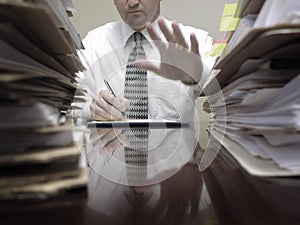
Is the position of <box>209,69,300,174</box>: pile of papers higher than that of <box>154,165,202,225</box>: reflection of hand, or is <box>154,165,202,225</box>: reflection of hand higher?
<box>209,69,300,174</box>: pile of papers

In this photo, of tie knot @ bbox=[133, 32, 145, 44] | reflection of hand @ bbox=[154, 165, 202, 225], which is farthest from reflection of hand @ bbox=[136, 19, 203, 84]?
tie knot @ bbox=[133, 32, 145, 44]

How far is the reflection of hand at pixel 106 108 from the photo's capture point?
36.9 inches

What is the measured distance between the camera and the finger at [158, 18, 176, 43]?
47 centimetres

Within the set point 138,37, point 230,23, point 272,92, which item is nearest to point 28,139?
point 272,92

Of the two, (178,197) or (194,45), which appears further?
(194,45)

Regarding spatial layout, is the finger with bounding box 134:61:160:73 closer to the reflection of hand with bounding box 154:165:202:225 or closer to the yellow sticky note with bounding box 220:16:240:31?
the yellow sticky note with bounding box 220:16:240:31

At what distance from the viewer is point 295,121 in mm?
263

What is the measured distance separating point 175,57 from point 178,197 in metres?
Result: 0.34

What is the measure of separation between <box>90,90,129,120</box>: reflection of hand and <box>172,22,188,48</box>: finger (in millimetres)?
450

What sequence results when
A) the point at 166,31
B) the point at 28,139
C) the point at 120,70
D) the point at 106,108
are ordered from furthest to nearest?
1. the point at 120,70
2. the point at 106,108
3. the point at 166,31
4. the point at 28,139

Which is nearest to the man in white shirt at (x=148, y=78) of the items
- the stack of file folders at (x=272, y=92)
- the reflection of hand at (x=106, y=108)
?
the reflection of hand at (x=106, y=108)

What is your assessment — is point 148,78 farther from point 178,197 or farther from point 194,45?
point 178,197

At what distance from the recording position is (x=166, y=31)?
0.50 metres

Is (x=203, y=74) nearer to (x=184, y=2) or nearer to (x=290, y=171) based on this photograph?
(x=290, y=171)
